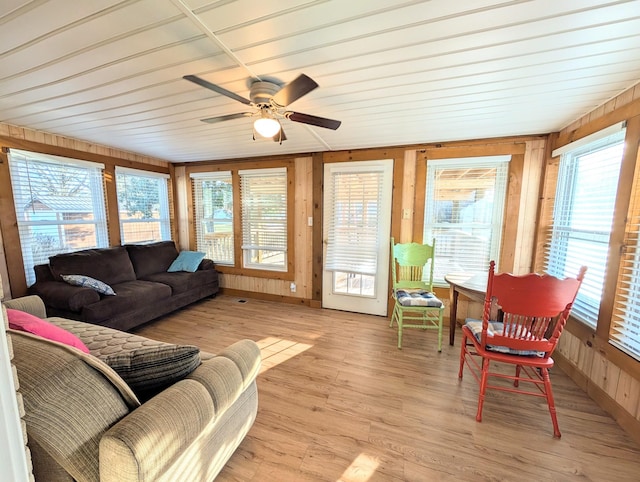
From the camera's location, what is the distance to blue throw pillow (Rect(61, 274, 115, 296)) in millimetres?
2705

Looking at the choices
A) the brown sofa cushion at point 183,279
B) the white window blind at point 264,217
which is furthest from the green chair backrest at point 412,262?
the brown sofa cushion at point 183,279

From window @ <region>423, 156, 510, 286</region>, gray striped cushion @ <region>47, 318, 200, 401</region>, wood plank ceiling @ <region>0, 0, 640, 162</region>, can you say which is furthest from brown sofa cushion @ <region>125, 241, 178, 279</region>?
window @ <region>423, 156, 510, 286</region>

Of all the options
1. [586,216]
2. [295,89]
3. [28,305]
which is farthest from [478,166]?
[28,305]

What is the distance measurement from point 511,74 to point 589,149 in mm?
1330

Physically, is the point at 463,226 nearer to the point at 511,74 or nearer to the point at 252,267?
the point at 511,74

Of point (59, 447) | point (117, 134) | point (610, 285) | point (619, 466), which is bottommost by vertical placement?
point (619, 466)

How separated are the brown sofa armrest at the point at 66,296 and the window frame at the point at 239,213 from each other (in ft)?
6.21

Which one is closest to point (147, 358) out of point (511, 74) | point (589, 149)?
point (511, 74)

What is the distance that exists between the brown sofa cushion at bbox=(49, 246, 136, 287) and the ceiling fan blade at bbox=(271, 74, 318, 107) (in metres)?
2.99

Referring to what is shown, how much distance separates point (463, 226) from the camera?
3.11 meters

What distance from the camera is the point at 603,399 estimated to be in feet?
6.12

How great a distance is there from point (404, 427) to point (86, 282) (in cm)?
328

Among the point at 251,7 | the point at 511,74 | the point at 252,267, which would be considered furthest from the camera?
the point at 252,267

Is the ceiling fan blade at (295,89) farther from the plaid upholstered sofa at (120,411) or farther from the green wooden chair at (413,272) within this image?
the green wooden chair at (413,272)
